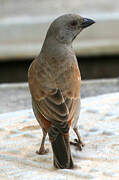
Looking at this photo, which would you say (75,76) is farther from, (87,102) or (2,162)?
(87,102)

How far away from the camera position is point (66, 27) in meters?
5.89

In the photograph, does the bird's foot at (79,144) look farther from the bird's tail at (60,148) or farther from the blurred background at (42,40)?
the blurred background at (42,40)

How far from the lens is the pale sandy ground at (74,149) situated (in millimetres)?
5227

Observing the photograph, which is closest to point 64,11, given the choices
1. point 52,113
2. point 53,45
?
point 53,45

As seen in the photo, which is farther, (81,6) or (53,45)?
(81,6)

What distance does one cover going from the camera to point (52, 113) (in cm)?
523

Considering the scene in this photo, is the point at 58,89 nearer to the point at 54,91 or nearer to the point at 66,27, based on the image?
the point at 54,91

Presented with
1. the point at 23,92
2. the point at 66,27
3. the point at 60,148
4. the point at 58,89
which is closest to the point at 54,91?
the point at 58,89

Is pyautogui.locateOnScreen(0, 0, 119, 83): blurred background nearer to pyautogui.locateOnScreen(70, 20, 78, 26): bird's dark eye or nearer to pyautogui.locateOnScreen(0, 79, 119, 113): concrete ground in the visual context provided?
pyautogui.locateOnScreen(0, 79, 119, 113): concrete ground

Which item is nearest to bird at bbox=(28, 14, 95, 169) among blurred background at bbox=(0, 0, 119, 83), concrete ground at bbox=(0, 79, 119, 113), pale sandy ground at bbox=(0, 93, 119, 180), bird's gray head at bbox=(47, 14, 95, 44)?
bird's gray head at bbox=(47, 14, 95, 44)

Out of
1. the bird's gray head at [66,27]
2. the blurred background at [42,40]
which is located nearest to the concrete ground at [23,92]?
the blurred background at [42,40]

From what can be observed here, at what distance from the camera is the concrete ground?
8217 mm

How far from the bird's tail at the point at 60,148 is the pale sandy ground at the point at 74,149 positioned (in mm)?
82

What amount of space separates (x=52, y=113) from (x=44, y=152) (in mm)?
585
